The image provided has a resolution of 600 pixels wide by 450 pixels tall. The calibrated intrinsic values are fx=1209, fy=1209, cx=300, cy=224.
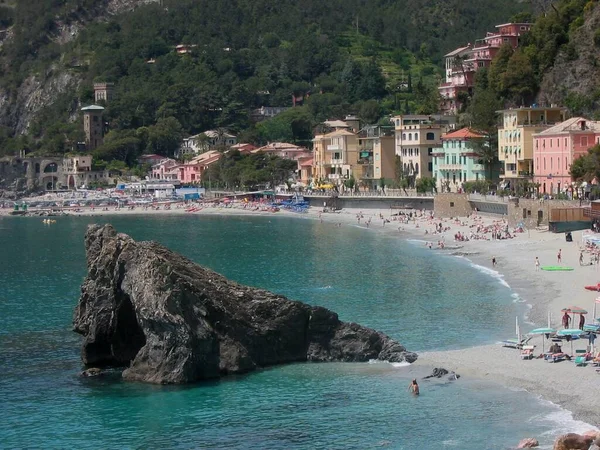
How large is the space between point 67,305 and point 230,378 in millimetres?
18364

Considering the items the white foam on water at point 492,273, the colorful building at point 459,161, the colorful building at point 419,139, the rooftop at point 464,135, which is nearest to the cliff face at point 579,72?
the rooftop at point 464,135

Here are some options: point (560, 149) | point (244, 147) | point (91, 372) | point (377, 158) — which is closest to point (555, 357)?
point (91, 372)

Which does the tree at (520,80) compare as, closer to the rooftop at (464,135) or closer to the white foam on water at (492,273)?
the rooftop at (464,135)

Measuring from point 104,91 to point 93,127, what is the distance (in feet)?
50.6

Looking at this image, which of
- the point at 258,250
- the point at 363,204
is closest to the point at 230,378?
the point at 258,250

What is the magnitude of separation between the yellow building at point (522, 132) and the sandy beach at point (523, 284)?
17.5 feet

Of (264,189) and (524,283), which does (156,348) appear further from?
(264,189)

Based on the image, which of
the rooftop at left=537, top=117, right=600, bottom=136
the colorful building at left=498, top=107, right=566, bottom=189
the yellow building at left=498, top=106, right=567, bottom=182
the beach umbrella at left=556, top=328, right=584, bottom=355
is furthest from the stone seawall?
the beach umbrella at left=556, top=328, right=584, bottom=355

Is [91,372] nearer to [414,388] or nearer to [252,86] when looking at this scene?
[414,388]

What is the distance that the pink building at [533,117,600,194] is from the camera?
74.6m

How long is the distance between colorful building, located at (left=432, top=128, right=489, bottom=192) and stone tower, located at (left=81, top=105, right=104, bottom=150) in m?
83.3

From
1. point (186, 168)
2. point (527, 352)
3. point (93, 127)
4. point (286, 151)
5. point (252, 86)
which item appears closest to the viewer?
point (527, 352)

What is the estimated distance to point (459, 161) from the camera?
96.5m

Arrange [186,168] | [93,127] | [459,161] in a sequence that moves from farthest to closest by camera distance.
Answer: [93,127]
[186,168]
[459,161]
